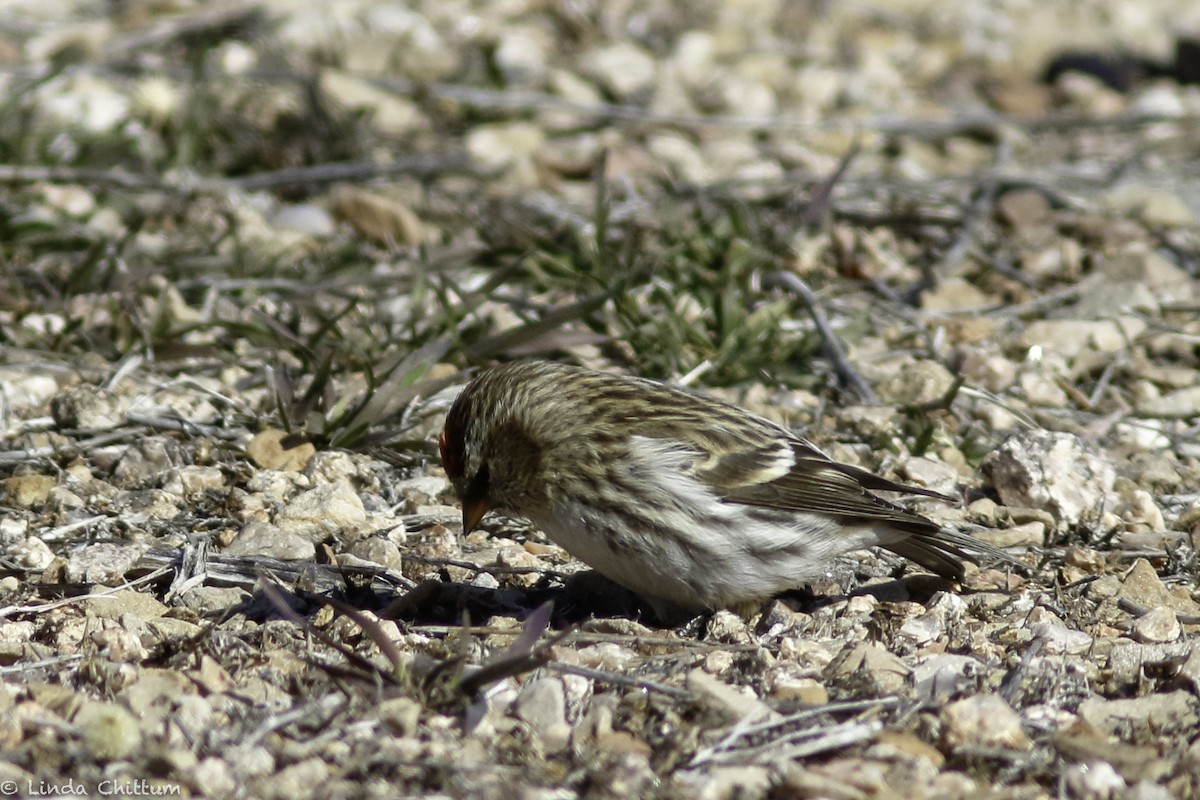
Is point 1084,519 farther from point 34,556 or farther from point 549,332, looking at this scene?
point 34,556

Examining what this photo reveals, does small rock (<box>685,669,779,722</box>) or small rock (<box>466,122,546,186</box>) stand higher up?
small rock (<box>685,669,779,722</box>)

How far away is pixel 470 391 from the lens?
3652 millimetres

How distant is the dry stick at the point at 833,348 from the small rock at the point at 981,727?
2027mm

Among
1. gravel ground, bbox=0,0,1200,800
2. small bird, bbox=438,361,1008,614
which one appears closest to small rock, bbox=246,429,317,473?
gravel ground, bbox=0,0,1200,800

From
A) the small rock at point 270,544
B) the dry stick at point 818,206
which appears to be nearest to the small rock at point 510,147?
the dry stick at point 818,206

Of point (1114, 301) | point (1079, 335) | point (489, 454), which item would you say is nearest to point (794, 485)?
point (489, 454)

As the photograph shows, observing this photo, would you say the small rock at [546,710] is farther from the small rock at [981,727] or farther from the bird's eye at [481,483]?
the bird's eye at [481,483]

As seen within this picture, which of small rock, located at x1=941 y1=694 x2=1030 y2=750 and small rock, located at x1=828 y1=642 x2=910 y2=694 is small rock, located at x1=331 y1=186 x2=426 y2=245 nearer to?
small rock, located at x1=828 y1=642 x2=910 y2=694

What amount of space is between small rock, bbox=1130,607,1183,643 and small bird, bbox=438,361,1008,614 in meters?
0.40

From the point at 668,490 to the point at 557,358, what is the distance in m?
1.56

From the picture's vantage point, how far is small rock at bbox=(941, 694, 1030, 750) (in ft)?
8.85

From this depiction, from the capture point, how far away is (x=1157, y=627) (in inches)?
131

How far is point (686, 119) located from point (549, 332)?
2629mm

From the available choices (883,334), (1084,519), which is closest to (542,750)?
(1084,519)
